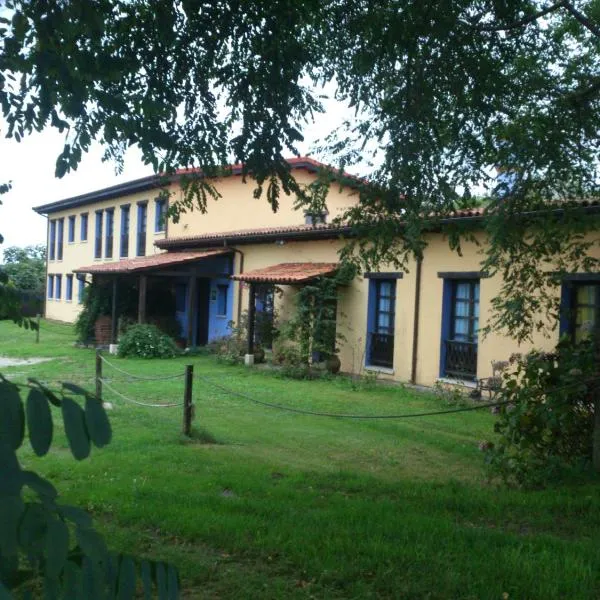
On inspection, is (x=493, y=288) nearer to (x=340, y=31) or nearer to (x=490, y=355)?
Result: (x=490, y=355)

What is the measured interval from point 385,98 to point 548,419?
3.84 m

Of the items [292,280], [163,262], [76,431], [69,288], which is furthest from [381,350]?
[69,288]

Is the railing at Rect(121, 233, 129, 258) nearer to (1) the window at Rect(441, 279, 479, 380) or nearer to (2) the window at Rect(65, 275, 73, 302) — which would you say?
(2) the window at Rect(65, 275, 73, 302)

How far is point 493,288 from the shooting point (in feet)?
46.2

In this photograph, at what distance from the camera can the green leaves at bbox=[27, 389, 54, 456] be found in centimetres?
153

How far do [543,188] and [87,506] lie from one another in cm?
594

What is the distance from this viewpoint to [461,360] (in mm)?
15164

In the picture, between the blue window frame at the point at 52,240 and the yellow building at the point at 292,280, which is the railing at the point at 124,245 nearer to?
the yellow building at the point at 292,280

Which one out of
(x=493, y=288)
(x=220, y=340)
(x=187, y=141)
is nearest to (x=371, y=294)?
(x=493, y=288)

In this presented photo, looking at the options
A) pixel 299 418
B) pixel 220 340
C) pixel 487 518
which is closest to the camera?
pixel 487 518

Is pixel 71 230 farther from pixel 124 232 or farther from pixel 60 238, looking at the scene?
pixel 124 232

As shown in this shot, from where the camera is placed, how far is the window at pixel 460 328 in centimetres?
1491

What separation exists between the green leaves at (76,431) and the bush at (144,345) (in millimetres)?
19839

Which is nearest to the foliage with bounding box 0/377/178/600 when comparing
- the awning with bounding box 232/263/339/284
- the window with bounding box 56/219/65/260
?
the awning with bounding box 232/263/339/284
